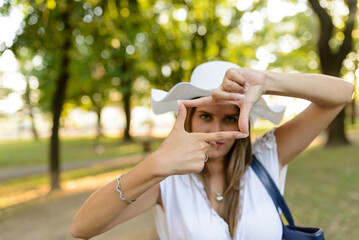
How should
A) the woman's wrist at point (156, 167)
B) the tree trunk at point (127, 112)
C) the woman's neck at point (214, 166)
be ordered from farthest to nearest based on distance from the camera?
the tree trunk at point (127, 112)
the woman's neck at point (214, 166)
the woman's wrist at point (156, 167)

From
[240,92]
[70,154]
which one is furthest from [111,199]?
[70,154]

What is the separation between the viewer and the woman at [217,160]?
55.0 inches

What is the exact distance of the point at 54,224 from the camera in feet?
19.5

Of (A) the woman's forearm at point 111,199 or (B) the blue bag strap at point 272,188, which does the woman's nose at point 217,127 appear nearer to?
(B) the blue bag strap at point 272,188

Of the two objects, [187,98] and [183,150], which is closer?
[183,150]

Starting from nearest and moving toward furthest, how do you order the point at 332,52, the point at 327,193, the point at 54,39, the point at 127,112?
1. the point at 54,39
2. the point at 327,193
3. the point at 332,52
4. the point at 127,112

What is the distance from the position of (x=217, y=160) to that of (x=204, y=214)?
42 cm

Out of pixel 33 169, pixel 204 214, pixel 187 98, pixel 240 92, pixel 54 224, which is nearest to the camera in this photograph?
pixel 240 92

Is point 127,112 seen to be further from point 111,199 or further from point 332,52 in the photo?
point 111,199

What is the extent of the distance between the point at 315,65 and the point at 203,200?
21944 millimetres

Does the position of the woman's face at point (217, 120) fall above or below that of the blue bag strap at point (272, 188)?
above

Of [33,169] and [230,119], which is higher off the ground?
[230,119]

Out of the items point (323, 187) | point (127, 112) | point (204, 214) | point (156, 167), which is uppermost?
point (156, 167)

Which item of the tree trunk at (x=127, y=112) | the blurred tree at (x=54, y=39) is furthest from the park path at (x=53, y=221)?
the tree trunk at (x=127, y=112)
